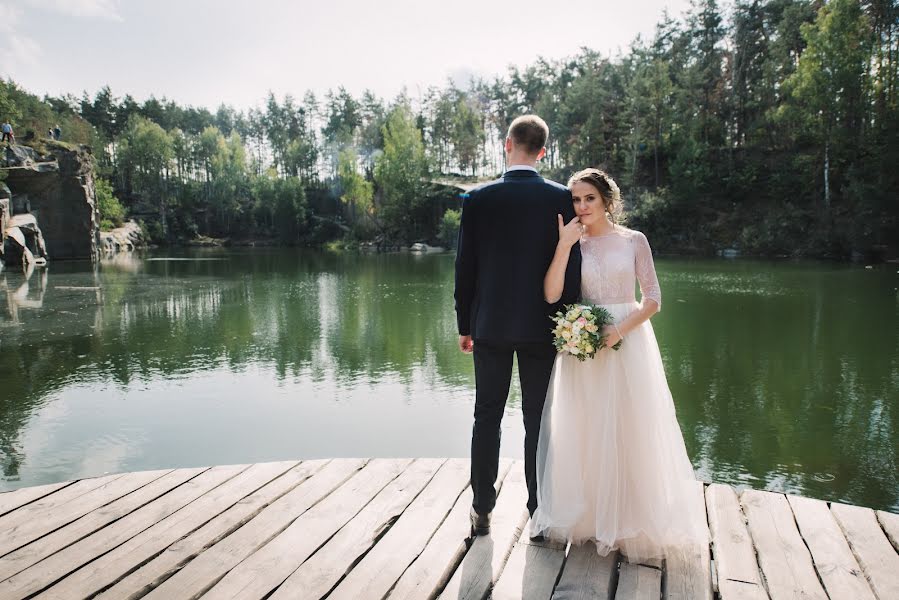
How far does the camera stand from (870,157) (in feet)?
92.7

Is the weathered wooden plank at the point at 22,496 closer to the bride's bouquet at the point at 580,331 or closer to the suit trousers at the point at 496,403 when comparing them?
the suit trousers at the point at 496,403

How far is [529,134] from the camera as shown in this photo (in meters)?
2.66

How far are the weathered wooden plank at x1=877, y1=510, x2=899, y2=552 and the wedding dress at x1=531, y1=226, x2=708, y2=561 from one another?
2.85 ft

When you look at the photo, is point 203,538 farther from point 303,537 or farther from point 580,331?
point 580,331

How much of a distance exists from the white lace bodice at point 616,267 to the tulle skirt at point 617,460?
0.07m

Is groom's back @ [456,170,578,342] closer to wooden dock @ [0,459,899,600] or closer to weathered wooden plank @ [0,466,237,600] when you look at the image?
wooden dock @ [0,459,899,600]

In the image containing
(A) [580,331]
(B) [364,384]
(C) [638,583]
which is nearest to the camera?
(C) [638,583]

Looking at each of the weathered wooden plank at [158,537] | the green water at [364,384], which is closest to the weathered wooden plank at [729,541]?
the weathered wooden plank at [158,537]

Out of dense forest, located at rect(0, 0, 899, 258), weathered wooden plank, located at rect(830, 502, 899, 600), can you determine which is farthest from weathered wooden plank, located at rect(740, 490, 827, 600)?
dense forest, located at rect(0, 0, 899, 258)

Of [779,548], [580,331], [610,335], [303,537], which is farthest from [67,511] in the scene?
[779,548]

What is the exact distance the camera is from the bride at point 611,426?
260 cm

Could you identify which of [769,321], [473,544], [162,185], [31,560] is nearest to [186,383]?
[31,560]

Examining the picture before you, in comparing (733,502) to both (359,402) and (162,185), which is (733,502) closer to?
(359,402)

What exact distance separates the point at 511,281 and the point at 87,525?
222cm
